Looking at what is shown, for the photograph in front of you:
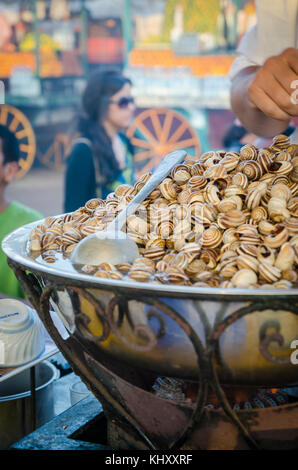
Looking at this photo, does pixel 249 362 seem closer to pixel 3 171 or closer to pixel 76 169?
pixel 3 171

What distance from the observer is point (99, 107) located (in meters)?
3.15

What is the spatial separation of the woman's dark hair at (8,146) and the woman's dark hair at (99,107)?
0.76 meters

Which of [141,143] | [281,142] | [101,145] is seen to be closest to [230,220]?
[281,142]

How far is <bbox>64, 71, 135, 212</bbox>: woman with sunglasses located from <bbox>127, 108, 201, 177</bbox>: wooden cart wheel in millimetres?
1041

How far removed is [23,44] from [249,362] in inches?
182

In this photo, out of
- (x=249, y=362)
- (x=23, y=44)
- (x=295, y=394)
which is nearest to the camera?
(x=249, y=362)

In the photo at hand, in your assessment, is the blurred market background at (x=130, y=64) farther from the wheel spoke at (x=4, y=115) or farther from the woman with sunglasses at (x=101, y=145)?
the woman with sunglasses at (x=101, y=145)

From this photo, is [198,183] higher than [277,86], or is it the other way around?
[277,86]

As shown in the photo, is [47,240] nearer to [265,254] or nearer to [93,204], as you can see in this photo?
[93,204]

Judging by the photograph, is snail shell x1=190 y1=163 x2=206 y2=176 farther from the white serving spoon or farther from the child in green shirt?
the child in green shirt

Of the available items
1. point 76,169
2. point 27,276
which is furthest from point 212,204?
point 76,169

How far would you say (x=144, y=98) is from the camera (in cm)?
436

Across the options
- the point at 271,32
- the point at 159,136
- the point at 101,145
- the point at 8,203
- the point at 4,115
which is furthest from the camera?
the point at 4,115

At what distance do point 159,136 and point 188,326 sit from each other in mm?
3804
